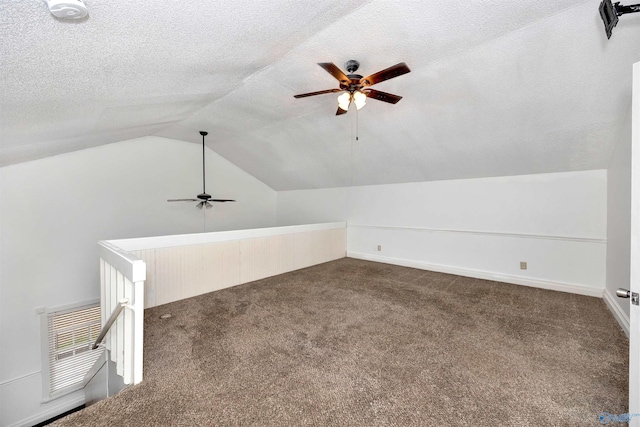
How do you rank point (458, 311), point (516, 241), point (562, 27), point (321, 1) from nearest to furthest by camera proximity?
point (321, 1), point (562, 27), point (458, 311), point (516, 241)

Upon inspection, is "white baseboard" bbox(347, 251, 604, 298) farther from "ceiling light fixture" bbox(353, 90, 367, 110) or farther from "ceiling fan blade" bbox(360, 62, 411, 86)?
"ceiling fan blade" bbox(360, 62, 411, 86)

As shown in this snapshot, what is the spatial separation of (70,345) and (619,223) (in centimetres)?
761

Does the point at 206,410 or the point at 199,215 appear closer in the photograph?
the point at 206,410

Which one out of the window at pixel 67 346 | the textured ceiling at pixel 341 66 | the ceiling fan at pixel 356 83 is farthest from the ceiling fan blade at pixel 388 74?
the window at pixel 67 346

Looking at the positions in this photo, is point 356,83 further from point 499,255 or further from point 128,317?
point 499,255

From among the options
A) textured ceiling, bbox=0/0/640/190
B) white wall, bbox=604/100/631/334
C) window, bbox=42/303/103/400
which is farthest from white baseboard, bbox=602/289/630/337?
window, bbox=42/303/103/400

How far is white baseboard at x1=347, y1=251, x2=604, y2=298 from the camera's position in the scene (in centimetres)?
338

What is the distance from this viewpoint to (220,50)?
210cm

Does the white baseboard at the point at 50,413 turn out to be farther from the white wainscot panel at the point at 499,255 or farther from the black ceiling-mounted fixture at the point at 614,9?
the black ceiling-mounted fixture at the point at 614,9

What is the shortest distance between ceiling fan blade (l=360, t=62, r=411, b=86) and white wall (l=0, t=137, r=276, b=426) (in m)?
4.74

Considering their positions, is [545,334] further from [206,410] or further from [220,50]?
[220,50]

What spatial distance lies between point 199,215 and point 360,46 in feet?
16.6

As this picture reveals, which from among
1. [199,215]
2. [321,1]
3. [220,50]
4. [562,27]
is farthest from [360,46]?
[199,215]

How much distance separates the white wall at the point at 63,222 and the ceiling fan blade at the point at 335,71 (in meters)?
4.59
